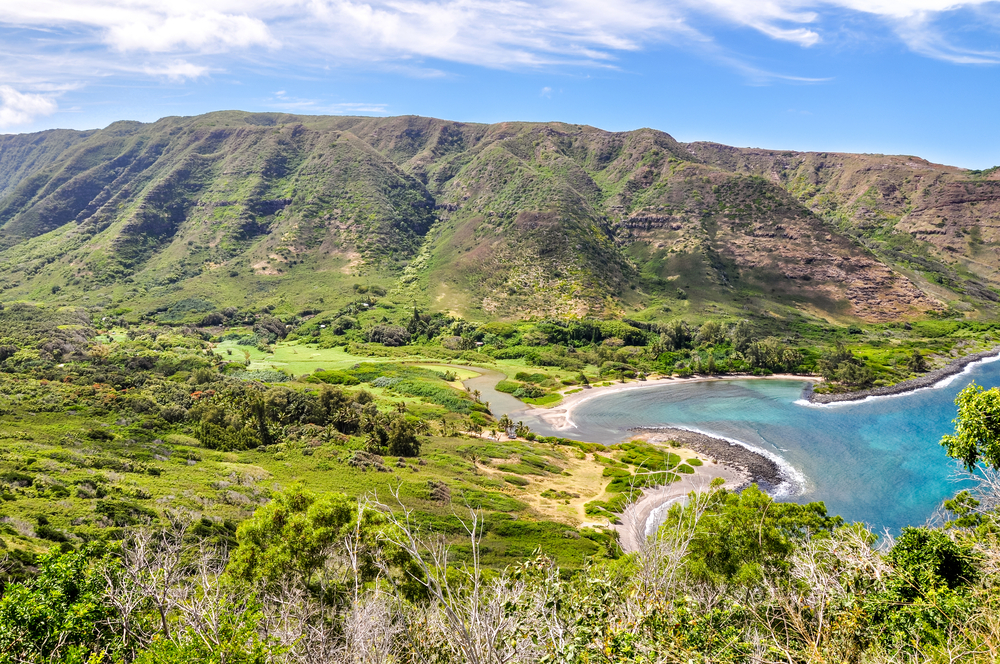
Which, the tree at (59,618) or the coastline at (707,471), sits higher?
the tree at (59,618)

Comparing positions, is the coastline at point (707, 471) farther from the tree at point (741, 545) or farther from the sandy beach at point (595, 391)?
the tree at point (741, 545)

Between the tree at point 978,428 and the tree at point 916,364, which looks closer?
the tree at point 978,428

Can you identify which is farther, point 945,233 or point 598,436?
point 945,233

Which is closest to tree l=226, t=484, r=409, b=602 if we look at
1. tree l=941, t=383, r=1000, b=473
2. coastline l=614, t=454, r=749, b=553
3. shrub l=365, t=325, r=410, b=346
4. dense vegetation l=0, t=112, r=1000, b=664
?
dense vegetation l=0, t=112, r=1000, b=664

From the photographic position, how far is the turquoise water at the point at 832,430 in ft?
164

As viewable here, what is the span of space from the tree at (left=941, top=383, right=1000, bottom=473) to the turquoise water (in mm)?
33426

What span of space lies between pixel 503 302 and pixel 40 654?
133052 mm

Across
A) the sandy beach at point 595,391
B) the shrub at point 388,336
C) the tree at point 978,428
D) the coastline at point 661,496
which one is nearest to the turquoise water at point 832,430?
the sandy beach at point 595,391

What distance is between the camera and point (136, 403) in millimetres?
56312

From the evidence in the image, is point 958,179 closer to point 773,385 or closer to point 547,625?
point 773,385

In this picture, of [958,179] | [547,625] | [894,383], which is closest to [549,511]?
[547,625]

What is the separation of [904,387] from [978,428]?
315 feet

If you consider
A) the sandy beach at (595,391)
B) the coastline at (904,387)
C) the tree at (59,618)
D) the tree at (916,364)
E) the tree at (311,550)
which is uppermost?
the tree at (59,618)

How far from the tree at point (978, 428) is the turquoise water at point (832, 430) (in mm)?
33426
